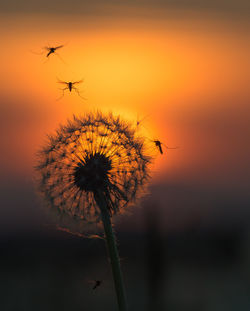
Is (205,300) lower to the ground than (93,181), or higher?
lower

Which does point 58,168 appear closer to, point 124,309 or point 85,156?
point 85,156

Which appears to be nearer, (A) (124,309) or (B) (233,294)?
(A) (124,309)

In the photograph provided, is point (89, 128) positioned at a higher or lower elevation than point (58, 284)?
higher

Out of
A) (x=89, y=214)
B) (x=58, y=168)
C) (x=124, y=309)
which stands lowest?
(x=124, y=309)

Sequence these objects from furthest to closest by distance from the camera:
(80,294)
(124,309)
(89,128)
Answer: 1. (80,294)
2. (89,128)
3. (124,309)

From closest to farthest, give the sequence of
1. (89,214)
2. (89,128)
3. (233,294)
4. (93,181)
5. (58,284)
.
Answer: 1. (93,181)
2. (89,214)
3. (89,128)
4. (58,284)
5. (233,294)

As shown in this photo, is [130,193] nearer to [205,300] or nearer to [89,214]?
[89,214]

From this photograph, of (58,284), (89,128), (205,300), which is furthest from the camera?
(58,284)

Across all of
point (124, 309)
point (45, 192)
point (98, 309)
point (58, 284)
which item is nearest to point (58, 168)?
point (45, 192)

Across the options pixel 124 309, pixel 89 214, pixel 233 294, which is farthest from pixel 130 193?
pixel 233 294
